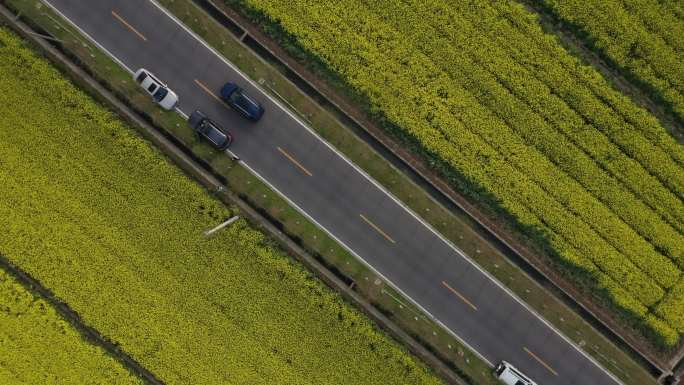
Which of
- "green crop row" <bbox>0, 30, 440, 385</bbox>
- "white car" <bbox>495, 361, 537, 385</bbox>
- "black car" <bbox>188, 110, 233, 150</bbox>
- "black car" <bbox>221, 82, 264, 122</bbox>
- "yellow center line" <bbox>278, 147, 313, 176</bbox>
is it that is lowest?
"green crop row" <bbox>0, 30, 440, 385</bbox>

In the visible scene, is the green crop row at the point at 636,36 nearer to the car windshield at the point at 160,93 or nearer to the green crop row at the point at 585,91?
the green crop row at the point at 585,91

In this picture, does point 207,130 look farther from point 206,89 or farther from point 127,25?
point 127,25

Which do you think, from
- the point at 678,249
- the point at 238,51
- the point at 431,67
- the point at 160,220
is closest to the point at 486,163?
the point at 431,67

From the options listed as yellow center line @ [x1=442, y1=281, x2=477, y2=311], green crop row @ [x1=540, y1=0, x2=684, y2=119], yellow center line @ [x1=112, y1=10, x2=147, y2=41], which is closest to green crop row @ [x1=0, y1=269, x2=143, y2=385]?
yellow center line @ [x1=112, y1=10, x2=147, y2=41]

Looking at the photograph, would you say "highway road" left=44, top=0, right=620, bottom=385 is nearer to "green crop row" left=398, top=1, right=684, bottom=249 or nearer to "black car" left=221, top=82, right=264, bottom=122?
"black car" left=221, top=82, right=264, bottom=122

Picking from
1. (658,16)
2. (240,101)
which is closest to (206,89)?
(240,101)

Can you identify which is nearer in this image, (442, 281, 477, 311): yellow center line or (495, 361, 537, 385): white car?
(495, 361, 537, 385): white car

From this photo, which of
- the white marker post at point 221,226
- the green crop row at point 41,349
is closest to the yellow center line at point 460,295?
the white marker post at point 221,226

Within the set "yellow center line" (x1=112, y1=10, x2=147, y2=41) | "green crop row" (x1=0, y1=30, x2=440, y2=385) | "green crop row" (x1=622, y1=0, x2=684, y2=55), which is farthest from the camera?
"green crop row" (x1=622, y1=0, x2=684, y2=55)
